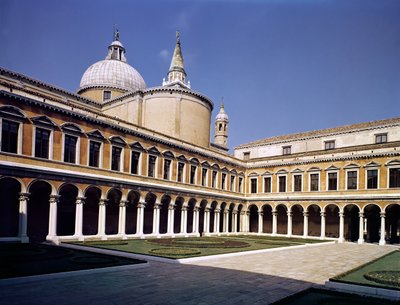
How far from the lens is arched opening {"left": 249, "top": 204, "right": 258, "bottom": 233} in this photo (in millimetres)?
46116

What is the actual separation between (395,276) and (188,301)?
8.73m

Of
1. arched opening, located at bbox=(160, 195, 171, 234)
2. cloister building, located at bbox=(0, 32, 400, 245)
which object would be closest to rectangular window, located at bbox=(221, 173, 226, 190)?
cloister building, located at bbox=(0, 32, 400, 245)

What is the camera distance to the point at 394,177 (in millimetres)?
34188

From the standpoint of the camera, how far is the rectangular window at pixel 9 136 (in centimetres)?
2125

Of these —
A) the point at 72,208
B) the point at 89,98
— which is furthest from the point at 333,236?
the point at 89,98

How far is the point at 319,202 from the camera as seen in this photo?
127 ft

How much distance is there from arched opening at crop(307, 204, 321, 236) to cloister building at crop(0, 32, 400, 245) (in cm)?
13

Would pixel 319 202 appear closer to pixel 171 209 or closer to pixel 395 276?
pixel 171 209

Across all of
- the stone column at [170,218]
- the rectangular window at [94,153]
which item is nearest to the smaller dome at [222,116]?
the stone column at [170,218]

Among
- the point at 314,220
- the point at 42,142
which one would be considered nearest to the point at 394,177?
the point at 314,220

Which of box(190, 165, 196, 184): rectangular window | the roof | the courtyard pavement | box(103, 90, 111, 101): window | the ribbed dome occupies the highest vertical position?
the ribbed dome

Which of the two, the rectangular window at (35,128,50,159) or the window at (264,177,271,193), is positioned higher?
the rectangular window at (35,128,50,159)

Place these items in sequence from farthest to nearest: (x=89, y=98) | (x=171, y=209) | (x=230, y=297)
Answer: (x=89, y=98) → (x=171, y=209) → (x=230, y=297)

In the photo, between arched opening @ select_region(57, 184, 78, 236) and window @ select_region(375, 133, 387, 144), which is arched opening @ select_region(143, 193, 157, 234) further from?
window @ select_region(375, 133, 387, 144)
